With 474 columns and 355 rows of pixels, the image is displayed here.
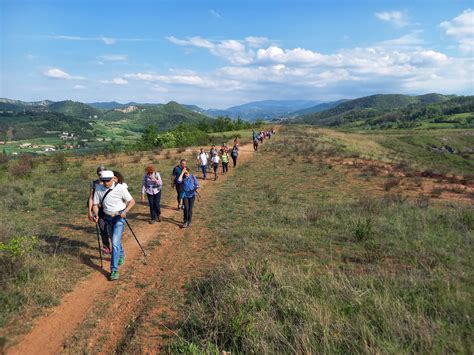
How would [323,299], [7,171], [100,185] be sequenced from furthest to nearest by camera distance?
[7,171] → [100,185] → [323,299]

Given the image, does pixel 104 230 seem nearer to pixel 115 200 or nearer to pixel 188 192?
pixel 115 200

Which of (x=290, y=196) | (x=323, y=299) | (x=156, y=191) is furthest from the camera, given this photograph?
(x=290, y=196)

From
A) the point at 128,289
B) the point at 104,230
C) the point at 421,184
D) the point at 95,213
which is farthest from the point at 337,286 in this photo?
the point at 421,184

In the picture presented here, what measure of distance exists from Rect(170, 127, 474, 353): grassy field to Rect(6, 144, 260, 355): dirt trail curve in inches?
25.2

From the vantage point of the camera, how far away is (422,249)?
7.10m

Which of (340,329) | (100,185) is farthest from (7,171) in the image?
(340,329)

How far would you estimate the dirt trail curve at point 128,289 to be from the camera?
4684 mm

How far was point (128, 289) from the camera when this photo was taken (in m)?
6.18

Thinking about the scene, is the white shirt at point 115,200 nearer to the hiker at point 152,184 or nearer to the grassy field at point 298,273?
the grassy field at point 298,273

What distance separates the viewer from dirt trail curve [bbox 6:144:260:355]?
4684mm

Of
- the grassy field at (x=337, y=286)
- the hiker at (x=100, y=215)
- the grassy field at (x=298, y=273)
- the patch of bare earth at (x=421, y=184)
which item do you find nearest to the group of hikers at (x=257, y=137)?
the patch of bare earth at (x=421, y=184)

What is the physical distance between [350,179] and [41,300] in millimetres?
18117

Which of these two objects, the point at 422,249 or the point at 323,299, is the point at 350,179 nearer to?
the point at 422,249

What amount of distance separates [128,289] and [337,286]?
4012 millimetres
